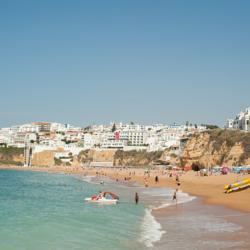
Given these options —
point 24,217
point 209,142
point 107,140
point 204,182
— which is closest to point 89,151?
point 107,140

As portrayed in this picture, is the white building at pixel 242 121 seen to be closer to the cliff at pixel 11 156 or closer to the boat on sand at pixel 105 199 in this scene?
the cliff at pixel 11 156

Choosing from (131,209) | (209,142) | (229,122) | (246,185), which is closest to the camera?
(131,209)

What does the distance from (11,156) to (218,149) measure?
306 ft

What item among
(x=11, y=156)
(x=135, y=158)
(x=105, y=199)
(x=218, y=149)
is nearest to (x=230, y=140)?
(x=218, y=149)

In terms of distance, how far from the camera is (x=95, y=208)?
2414 centimetres

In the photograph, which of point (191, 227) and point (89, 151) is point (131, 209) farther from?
point (89, 151)

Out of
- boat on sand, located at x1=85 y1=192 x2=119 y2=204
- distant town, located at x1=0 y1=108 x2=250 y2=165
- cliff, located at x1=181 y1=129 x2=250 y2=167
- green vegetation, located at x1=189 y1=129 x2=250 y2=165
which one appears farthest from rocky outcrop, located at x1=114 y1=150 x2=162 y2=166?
boat on sand, located at x1=85 y1=192 x2=119 y2=204

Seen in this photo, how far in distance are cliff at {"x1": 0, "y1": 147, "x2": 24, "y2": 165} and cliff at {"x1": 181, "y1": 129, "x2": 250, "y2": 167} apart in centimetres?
8155

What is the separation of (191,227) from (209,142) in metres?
67.2

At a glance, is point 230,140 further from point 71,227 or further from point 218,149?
point 71,227

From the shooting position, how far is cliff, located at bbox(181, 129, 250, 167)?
74369 millimetres

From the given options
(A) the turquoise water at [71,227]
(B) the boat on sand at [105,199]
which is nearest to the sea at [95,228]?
(A) the turquoise water at [71,227]

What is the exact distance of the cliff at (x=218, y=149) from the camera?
74.4 metres

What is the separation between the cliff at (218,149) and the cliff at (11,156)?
81550mm
